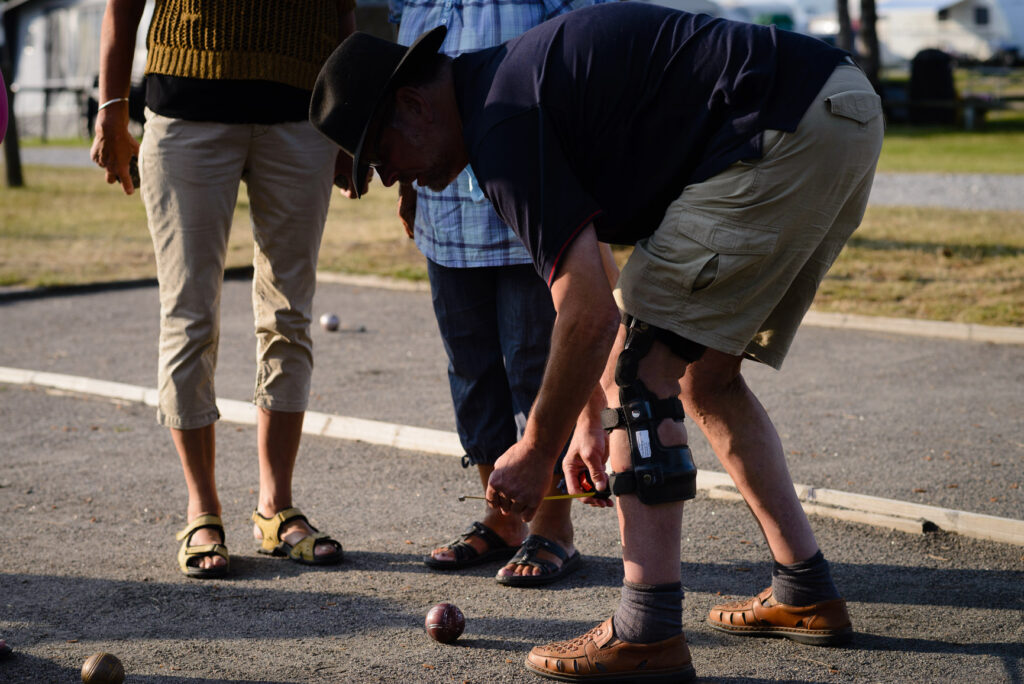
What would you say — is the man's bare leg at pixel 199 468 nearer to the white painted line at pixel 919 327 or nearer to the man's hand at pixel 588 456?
the man's hand at pixel 588 456

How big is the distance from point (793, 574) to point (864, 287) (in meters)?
6.15

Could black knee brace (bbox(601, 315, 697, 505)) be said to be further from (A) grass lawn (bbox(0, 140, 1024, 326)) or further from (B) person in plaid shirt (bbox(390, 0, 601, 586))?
(A) grass lawn (bbox(0, 140, 1024, 326))

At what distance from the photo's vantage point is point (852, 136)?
2912 millimetres

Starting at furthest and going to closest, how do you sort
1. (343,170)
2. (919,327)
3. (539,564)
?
(919,327)
(343,170)
(539,564)

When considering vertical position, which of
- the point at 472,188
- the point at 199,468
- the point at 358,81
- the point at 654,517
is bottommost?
the point at 199,468

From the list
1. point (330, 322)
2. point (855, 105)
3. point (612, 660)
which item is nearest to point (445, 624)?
point (612, 660)

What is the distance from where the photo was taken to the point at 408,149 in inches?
114

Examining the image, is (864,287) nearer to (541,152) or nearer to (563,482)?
(563,482)

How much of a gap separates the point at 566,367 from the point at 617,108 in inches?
24.8

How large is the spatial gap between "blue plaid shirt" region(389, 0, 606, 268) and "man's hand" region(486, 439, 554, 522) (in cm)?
114

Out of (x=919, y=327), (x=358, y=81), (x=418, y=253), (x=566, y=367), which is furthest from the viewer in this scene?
(x=418, y=253)

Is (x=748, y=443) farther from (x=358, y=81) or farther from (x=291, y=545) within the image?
(x=291, y=545)

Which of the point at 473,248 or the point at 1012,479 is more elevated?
the point at 473,248

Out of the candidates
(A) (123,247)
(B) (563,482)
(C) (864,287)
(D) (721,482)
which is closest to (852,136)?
(B) (563,482)
